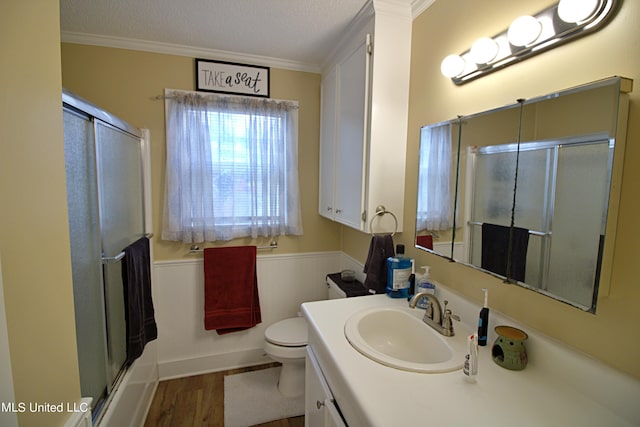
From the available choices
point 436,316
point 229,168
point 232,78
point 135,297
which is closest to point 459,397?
point 436,316

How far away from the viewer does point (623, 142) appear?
75cm

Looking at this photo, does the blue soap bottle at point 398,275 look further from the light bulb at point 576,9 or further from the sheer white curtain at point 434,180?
the light bulb at point 576,9

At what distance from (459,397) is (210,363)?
204cm

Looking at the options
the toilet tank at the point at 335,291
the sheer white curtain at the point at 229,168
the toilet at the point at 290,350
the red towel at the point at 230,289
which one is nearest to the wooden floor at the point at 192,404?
the toilet at the point at 290,350

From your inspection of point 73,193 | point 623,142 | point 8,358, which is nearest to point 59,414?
point 8,358

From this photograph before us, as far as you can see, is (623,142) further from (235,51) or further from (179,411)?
(179,411)

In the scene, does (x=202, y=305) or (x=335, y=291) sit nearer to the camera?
(x=335, y=291)

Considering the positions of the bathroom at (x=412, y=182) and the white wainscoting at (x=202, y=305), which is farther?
the white wainscoting at (x=202, y=305)

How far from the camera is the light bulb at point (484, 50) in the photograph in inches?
42.6

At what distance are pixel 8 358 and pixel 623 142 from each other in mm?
1487

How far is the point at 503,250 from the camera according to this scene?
1.08 metres

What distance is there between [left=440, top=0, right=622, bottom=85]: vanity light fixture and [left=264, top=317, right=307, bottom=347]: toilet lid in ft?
5.75

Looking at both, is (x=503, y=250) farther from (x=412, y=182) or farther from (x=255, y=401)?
(x=255, y=401)

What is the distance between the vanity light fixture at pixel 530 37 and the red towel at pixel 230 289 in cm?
177
